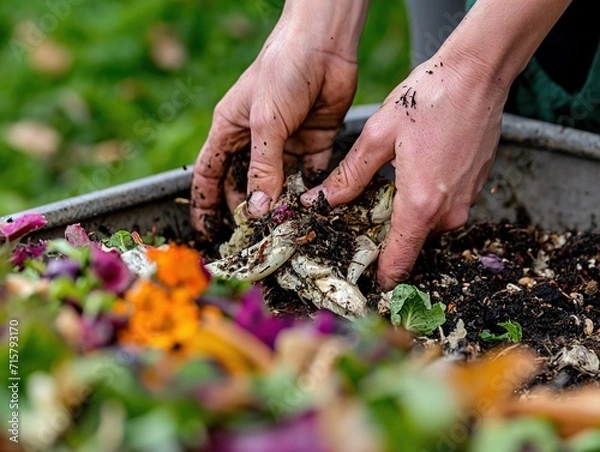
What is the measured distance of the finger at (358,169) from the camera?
1.32 metres

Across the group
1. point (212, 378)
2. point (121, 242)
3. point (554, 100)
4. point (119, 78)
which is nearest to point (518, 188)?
point (554, 100)

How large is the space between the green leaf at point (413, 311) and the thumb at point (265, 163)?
0.29 meters

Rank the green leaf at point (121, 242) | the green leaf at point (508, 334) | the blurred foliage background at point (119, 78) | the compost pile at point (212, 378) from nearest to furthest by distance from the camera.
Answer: the compost pile at point (212, 378), the green leaf at point (121, 242), the green leaf at point (508, 334), the blurred foliage background at point (119, 78)

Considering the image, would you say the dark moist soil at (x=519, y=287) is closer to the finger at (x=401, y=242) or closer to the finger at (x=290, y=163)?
the finger at (x=401, y=242)

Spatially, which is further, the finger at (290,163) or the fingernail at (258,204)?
the finger at (290,163)

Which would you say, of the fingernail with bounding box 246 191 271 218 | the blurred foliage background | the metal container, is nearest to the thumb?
the fingernail with bounding box 246 191 271 218

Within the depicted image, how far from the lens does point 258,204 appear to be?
1.39 metres

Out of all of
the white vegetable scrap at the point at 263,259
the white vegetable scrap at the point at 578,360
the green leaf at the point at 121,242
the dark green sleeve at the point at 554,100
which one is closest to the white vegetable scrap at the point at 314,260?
the white vegetable scrap at the point at 263,259

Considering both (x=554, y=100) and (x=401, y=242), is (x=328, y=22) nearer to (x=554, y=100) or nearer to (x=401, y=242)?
(x=401, y=242)

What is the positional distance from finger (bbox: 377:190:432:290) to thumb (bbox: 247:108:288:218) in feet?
0.66

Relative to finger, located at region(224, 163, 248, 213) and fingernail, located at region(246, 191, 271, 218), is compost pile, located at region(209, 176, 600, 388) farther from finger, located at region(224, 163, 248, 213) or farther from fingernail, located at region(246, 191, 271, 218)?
finger, located at region(224, 163, 248, 213)

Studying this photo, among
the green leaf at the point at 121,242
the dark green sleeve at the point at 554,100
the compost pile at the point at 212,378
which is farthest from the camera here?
the dark green sleeve at the point at 554,100

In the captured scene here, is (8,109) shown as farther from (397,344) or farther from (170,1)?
(397,344)

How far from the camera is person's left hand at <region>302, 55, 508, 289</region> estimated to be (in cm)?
128
